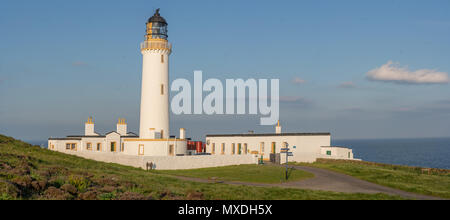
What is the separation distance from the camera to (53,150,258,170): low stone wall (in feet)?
128

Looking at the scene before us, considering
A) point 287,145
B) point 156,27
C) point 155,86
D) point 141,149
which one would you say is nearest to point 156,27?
point 156,27

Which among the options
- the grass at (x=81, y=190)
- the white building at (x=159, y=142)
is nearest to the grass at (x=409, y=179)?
the grass at (x=81, y=190)

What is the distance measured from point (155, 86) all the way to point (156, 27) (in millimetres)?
7141

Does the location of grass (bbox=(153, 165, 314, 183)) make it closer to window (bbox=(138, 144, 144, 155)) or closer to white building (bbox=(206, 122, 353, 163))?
white building (bbox=(206, 122, 353, 163))

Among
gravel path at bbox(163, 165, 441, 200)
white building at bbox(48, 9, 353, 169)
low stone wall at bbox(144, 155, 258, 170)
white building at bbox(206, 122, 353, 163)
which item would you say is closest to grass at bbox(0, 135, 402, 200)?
gravel path at bbox(163, 165, 441, 200)

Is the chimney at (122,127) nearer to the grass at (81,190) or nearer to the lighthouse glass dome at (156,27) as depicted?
the lighthouse glass dome at (156,27)

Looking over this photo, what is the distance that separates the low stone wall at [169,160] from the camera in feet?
128

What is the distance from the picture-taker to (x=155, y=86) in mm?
45000

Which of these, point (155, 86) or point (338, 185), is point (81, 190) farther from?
point (155, 86)

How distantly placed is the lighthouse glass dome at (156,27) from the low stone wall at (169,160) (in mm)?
14555

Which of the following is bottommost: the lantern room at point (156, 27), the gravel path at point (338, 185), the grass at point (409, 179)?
the gravel path at point (338, 185)
